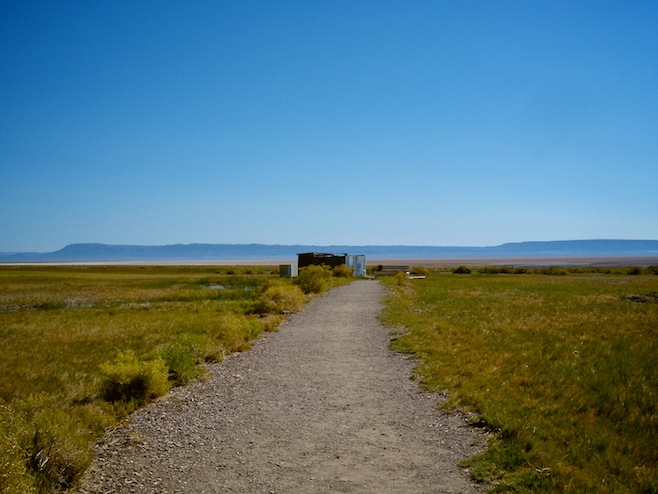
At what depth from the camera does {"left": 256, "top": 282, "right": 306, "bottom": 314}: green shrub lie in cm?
2317

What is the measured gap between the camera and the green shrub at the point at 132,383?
877 cm

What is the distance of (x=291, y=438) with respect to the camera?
689cm

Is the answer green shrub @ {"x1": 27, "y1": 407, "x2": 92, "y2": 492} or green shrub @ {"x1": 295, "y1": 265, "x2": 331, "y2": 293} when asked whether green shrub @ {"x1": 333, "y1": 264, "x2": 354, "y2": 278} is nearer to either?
green shrub @ {"x1": 295, "y1": 265, "x2": 331, "y2": 293}

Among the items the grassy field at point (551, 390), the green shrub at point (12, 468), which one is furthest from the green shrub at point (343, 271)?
the green shrub at point (12, 468)

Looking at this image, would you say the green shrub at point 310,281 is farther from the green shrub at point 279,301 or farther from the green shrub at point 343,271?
the green shrub at point 343,271

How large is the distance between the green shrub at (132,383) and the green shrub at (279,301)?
1372cm

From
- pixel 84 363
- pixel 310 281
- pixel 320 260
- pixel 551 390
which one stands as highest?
pixel 320 260

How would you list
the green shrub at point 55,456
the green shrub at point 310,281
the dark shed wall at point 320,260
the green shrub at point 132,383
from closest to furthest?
the green shrub at point 55,456
the green shrub at point 132,383
the green shrub at point 310,281
the dark shed wall at point 320,260

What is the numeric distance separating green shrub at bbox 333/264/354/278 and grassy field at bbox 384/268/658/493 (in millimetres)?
36479

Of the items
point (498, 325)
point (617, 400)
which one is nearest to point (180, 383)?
point (617, 400)

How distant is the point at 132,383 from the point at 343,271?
165 ft

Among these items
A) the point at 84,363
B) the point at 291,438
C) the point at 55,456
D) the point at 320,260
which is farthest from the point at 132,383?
the point at 320,260

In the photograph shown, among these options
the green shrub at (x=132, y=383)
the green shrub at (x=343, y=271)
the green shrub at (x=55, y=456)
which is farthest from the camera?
the green shrub at (x=343, y=271)

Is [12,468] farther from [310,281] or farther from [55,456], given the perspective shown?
[310,281]
